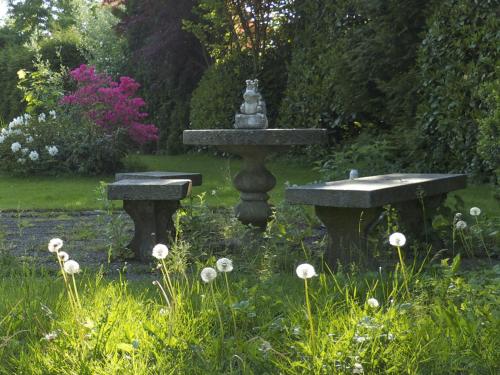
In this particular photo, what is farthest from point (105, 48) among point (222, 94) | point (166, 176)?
point (166, 176)

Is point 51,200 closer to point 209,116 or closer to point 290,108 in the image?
point 290,108

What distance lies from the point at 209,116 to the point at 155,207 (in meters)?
9.95

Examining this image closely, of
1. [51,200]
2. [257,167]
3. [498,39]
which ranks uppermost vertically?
[498,39]

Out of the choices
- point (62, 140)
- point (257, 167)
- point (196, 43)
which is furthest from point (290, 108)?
point (257, 167)

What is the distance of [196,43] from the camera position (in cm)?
1770

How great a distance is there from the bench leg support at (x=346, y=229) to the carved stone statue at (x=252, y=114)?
1.60m

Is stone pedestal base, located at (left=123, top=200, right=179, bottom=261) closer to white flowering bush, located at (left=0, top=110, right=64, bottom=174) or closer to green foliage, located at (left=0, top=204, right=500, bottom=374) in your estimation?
green foliage, located at (left=0, top=204, right=500, bottom=374)

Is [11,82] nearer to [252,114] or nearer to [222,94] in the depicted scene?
[222,94]

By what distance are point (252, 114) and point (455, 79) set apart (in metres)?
3.40

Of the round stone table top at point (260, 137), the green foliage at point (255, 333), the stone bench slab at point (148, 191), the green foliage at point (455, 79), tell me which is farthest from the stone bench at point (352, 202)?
the green foliage at point (455, 79)

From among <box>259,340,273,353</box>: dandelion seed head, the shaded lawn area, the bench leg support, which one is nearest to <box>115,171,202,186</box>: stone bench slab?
the shaded lawn area

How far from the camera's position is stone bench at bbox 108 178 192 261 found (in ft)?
17.5

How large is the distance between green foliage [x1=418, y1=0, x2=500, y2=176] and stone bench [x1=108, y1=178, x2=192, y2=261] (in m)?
3.73

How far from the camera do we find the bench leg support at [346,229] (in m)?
4.76
